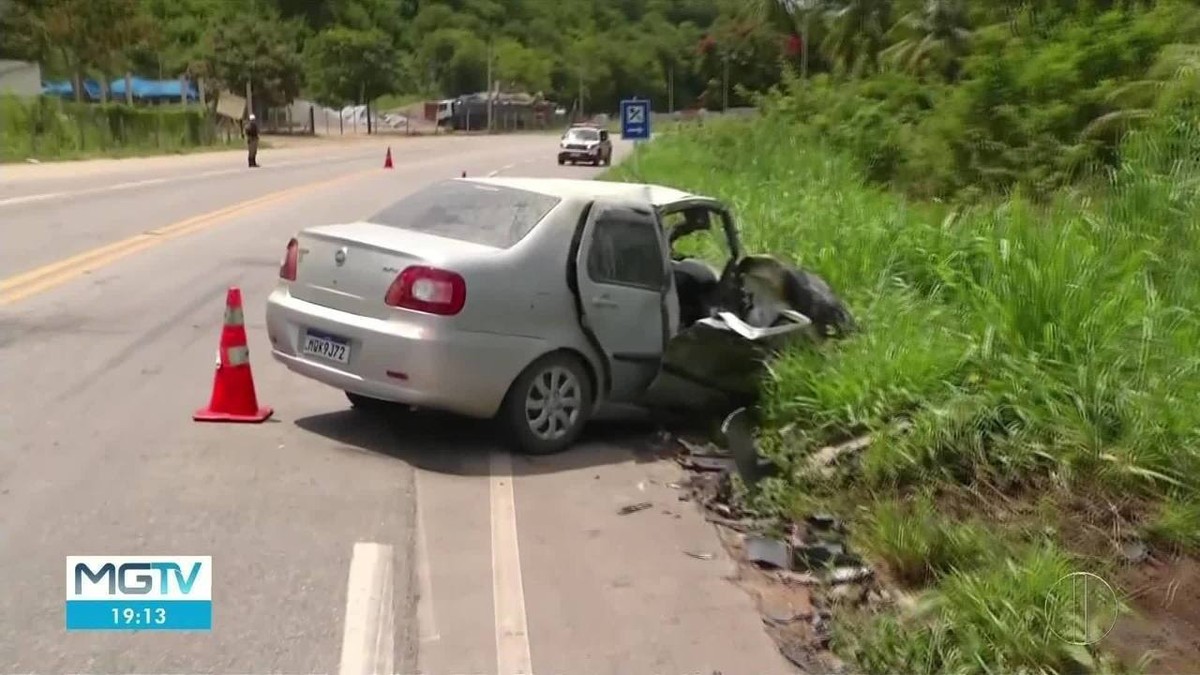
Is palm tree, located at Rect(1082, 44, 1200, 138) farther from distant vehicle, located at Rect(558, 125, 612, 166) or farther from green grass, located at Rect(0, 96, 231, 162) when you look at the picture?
green grass, located at Rect(0, 96, 231, 162)

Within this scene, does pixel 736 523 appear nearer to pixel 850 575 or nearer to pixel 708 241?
pixel 850 575

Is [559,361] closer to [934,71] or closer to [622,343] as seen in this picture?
[622,343]

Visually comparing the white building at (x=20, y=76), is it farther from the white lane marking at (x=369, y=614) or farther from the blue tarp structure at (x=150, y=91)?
the white lane marking at (x=369, y=614)

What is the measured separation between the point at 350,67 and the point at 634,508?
100 m

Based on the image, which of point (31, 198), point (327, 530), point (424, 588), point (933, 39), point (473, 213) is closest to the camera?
point (424, 588)

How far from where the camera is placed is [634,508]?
6488 millimetres

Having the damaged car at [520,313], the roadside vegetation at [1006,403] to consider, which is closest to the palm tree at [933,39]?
the roadside vegetation at [1006,403]

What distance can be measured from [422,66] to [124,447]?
135 metres

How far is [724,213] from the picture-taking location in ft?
27.6

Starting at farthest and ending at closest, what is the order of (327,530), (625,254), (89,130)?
(89,130) < (625,254) < (327,530)

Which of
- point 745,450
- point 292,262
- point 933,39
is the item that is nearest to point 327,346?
point 292,262

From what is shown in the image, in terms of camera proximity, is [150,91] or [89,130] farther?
[150,91]

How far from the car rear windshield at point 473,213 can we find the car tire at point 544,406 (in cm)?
71

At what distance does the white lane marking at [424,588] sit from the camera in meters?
4.84
